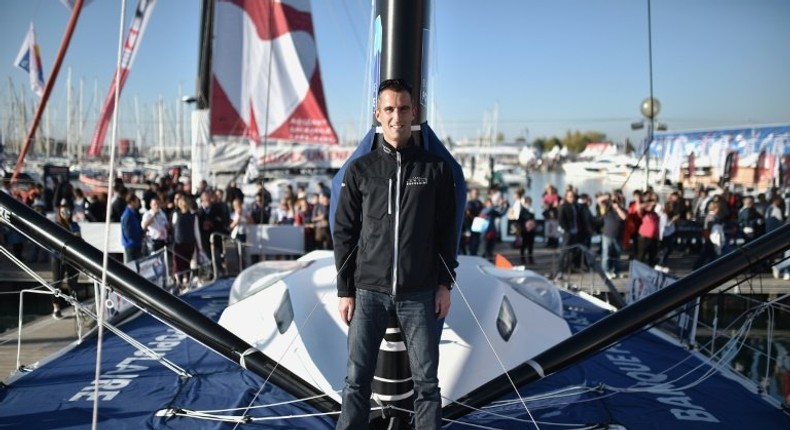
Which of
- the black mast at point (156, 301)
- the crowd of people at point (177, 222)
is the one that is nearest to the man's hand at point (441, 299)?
the black mast at point (156, 301)

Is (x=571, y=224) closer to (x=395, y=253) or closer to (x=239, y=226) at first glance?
(x=239, y=226)

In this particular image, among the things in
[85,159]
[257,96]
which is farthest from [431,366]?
[85,159]

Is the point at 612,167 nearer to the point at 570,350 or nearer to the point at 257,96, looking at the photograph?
the point at 257,96

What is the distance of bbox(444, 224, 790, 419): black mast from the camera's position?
11.6ft

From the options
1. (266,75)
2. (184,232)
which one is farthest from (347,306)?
(266,75)

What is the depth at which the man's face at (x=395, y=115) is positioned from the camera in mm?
2992

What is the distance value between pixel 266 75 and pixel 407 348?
1376cm

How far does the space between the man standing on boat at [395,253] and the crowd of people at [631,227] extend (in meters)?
7.58

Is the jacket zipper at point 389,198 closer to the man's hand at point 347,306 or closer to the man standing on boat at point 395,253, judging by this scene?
the man standing on boat at point 395,253

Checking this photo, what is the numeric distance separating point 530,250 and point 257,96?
329 inches

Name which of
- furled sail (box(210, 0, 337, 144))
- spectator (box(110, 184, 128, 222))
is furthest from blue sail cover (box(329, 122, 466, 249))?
furled sail (box(210, 0, 337, 144))

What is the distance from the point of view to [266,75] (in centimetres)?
1569

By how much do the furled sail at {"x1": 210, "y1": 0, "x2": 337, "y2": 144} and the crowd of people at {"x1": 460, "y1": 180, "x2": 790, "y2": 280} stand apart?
5557 mm

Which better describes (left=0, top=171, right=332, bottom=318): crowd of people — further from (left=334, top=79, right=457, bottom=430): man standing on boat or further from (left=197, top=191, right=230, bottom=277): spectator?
(left=334, top=79, right=457, bottom=430): man standing on boat
